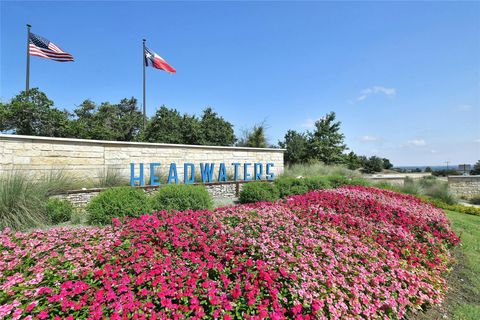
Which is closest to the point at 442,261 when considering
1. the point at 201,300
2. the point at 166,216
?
the point at 201,300

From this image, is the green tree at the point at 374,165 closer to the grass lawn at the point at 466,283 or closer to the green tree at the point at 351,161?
the green tree at the point at 351,161

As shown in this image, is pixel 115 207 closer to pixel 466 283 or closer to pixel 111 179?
pixel 111 179

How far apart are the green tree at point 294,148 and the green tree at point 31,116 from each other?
14.2 meters

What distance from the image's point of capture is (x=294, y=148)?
19312mm

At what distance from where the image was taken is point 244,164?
10.7 m

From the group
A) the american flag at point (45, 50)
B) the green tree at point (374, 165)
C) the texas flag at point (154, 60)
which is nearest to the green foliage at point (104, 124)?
the american flag at point (45, 50)

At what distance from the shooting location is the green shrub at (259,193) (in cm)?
694

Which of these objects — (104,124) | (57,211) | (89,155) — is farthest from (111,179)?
(104,124)

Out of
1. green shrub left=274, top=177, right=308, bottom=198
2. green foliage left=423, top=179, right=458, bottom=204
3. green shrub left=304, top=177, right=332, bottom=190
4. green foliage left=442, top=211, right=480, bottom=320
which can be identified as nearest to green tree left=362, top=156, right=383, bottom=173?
green foliage left=423, top=179, right=458, bottom=204

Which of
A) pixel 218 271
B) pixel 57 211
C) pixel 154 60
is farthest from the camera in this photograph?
pixel 154 60

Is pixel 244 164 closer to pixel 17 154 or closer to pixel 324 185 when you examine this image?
pixel 324 185

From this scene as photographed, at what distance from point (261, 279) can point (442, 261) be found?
11.5ft

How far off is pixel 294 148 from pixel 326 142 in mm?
2641

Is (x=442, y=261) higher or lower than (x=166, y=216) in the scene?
lower
